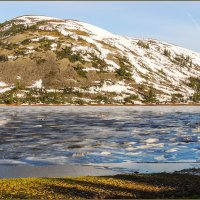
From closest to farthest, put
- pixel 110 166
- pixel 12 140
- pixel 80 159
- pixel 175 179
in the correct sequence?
pixel 175 179, pixel 110 166, pixel 80 159, pixel 12 140

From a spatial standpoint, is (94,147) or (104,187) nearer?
(104,187)

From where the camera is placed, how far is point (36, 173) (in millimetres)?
33875

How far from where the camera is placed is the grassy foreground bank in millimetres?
23509

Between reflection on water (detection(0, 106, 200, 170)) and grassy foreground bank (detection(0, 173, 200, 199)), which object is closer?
grassy foreground bank (detection(0, 173, 200, 199))

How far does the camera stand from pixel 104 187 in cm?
2600

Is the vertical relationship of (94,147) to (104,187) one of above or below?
above

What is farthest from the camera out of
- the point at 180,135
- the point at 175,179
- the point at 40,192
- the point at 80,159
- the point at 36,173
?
the point at 180,135

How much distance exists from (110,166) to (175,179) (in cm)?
1053

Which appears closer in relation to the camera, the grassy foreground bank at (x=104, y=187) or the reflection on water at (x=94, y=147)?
the grassy foreground bank at (x=104, y=187)

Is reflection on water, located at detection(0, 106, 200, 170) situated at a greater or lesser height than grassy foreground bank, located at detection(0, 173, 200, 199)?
greater

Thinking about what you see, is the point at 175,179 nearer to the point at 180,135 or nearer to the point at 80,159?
the point at 80,159

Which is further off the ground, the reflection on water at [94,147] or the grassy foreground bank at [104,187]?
the reflection on water at [94,147]

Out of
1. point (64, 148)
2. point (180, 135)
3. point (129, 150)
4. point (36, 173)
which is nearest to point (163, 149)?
point (129, 150)

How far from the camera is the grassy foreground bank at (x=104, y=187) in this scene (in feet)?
77.1
